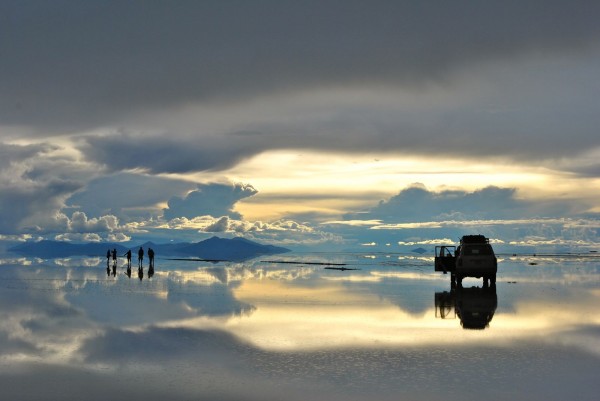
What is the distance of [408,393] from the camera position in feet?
36.7

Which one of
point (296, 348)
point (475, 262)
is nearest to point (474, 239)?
point (475, 262)

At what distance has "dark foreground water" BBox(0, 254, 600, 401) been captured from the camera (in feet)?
37.7

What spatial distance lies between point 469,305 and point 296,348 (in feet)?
44.7

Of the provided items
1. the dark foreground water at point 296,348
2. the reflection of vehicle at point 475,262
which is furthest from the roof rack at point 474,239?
the dark foreground water at point 296,348

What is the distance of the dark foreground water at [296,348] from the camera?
1150 centimetres

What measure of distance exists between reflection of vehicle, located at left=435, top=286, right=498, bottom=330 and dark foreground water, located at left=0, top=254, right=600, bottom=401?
3.5 inches

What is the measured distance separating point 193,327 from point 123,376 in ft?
23.0

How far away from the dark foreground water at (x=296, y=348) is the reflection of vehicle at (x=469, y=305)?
0.09 meters

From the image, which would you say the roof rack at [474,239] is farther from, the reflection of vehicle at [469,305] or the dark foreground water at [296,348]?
the dark foreground water at [296,348]

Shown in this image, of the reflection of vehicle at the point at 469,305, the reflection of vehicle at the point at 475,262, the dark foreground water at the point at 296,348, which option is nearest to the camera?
the dark foreground water at the point at 296,348

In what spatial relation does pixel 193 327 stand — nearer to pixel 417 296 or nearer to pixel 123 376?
pixel 123 376

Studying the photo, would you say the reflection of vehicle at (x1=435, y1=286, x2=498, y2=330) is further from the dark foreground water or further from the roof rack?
the roof rack

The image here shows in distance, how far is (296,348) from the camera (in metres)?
15.7

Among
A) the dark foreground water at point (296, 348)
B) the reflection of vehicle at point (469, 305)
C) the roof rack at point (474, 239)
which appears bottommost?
the reflection of vehicle at point (469, 305)
